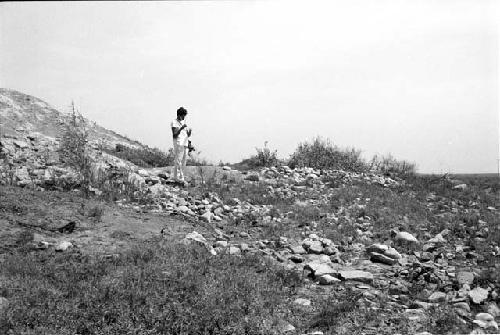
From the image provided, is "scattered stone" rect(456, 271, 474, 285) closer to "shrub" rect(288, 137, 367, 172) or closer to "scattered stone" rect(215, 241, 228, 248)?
"scattered stone" rect(215, 241, 228, 248)

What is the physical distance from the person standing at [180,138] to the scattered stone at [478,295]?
8491 millimetres

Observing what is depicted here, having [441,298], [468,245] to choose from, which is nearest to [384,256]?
[441,298]

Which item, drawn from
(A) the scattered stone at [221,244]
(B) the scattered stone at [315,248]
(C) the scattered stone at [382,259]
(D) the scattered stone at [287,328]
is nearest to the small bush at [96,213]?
(A) the scattered stone at [221,244]

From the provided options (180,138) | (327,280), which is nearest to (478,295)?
(327,280)

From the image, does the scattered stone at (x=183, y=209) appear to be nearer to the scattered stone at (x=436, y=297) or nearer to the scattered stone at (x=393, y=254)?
the scattered stone at (x=393, y=254)

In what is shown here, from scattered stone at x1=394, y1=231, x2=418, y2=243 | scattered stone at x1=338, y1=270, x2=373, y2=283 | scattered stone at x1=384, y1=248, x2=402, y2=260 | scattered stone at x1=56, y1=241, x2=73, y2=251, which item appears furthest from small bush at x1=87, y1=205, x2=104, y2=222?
scattered stone at x1=394, y1=231, x2=418, y2=243

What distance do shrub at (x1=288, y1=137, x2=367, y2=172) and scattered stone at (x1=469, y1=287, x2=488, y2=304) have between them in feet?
37.2

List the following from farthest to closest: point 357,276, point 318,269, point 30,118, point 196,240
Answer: point 30,118, point 196,240, point 318,269, point 357,276

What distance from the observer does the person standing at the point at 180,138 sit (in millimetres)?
12188

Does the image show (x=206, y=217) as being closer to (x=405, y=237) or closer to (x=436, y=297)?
(x=405, y=237)

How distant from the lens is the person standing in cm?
1219

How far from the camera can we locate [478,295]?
5.71m

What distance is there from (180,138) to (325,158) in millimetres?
7923

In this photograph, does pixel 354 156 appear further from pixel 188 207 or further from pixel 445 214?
pixel 188 207
